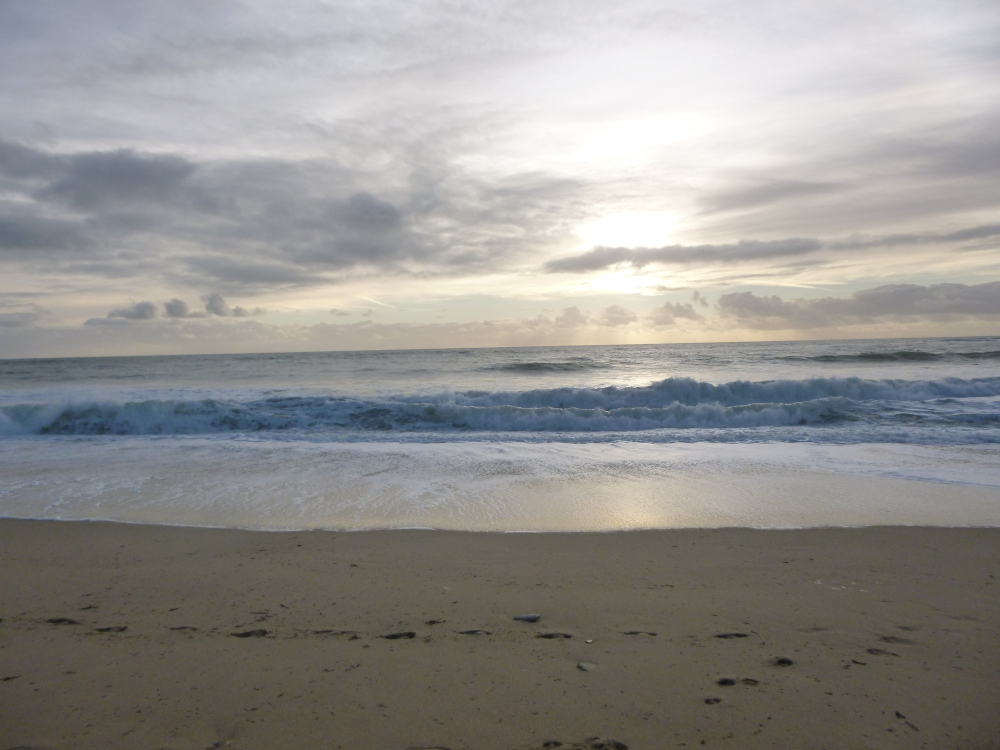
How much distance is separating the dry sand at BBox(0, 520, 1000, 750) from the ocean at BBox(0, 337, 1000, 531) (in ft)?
3.14

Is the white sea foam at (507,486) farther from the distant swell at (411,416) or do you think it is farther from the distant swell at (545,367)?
the distant swell at (545,367)

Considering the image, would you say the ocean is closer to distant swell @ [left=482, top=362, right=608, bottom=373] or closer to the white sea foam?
the white sea foam

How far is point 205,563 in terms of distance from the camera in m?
4.48

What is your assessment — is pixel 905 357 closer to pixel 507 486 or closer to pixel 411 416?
pixel 411 416

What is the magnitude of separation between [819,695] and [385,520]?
13.1 ft

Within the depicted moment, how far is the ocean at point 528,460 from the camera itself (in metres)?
5.90

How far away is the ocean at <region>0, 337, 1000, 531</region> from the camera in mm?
5898

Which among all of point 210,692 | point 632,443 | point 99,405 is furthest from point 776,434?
point 99,405

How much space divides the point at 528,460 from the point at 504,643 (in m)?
5.70

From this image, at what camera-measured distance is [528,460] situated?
28.9 feet

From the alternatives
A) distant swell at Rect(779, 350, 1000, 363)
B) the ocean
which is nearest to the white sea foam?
the ocean

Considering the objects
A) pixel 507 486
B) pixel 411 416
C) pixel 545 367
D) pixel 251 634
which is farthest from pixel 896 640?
pixel 545 367

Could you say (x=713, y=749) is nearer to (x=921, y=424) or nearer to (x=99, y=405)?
(x=921, y=424)

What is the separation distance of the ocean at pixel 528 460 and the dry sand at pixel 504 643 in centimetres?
96
